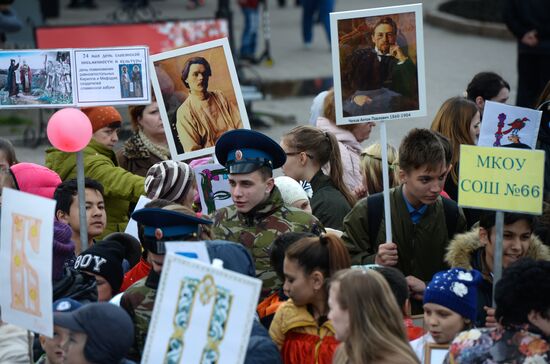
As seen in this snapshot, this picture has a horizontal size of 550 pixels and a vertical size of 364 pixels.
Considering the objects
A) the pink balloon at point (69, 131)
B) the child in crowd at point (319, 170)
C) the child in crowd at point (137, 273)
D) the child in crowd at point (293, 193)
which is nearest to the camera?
the child in crowd at point (137, 273)

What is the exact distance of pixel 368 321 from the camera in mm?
4539

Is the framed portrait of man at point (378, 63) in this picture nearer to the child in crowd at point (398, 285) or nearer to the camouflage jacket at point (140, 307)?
the child in crowd at point (398, 285)

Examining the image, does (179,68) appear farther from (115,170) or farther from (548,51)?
(548,51)

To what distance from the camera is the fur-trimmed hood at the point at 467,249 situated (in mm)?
5891

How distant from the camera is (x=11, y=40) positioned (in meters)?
17.9

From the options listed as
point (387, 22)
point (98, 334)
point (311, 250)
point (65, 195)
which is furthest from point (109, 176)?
point (98, 334)

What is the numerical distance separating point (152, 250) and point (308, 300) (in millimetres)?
750

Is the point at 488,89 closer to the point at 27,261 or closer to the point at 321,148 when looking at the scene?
the point at 321,148

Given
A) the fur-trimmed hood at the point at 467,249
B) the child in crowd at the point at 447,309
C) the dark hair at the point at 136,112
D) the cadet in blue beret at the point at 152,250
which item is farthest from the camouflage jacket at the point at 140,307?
the dark hair at the point at 136,112

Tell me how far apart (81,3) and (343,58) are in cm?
2011

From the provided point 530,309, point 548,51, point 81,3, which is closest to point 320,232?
point 530,309

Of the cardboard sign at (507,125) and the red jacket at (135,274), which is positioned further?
the cardboard sign at (507,125)

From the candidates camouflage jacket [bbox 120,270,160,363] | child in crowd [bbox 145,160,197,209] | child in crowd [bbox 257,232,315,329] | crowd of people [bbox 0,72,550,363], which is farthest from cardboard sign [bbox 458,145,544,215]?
child in crowd [bbox 145,160,197,209]

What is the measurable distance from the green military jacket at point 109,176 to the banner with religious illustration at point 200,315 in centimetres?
294
